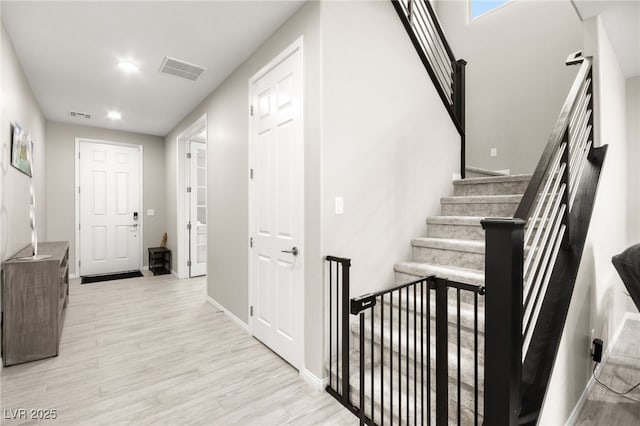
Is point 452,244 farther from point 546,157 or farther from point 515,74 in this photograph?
point 515,74

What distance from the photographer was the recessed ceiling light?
3.12m

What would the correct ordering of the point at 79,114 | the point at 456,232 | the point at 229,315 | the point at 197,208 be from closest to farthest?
the point at 456,232 → the point at 229,315 → the point at 79,114 → the point at 197,208

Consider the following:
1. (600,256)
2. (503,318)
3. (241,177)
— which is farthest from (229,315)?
(600,256)

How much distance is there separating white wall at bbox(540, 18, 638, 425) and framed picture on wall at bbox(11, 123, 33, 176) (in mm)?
4315

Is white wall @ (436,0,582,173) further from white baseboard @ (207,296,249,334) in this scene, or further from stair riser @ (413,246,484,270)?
white baseboard @ (207,296,249,334)

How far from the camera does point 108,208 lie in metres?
5.70

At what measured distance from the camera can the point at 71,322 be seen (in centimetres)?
337

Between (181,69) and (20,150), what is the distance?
1727 mm

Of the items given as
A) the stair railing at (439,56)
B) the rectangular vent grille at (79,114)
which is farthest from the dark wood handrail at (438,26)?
the rectangular vent grille at (79,114)

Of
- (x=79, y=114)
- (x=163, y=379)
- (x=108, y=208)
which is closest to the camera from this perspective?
(x=163, y=379)

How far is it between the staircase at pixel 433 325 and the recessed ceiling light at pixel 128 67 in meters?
3.28

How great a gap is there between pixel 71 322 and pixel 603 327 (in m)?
5.17

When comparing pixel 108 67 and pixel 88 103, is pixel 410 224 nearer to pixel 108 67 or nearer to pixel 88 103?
pixel 108 67

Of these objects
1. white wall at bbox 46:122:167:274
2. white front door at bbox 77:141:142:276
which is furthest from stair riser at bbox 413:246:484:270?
white wall at bbox 46:122:167:274
